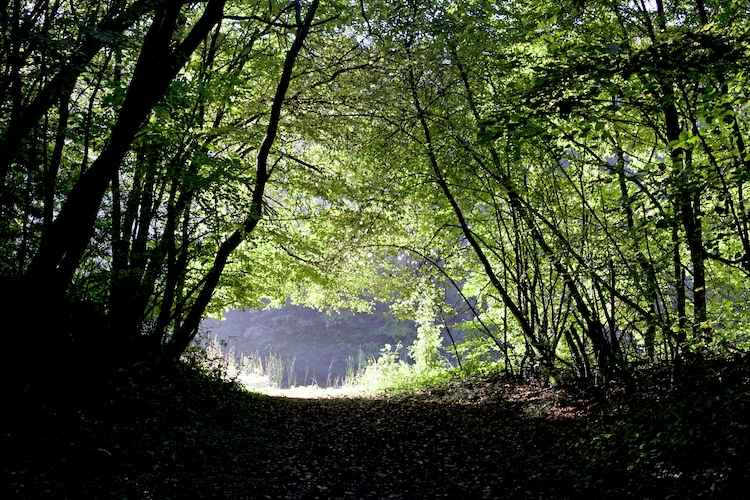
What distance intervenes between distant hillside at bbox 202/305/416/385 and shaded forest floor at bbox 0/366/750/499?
39.7 meters

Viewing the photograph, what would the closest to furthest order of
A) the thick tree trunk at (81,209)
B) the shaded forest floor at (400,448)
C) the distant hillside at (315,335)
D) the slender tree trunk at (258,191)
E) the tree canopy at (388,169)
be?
1. the shaded forest floor at (400,448)
2. the thick tree trunk at (81,209)
3. the tree canopy at (388,169)
4. the slender tree trunk at (258,191)
5. the distant hillside at (315,335)

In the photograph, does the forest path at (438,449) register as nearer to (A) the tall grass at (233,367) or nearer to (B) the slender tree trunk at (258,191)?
(B) the slender tree trunk at (258,191)

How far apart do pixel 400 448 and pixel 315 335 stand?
160ft

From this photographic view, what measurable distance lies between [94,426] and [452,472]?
3.89 metres

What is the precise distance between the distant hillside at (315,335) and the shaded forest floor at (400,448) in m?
39.7

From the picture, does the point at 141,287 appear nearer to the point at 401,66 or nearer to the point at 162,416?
the point at 162,416

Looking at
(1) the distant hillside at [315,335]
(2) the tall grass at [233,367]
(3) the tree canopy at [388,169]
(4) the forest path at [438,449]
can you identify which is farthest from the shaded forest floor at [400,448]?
(1) the distant hillside at [315,335]

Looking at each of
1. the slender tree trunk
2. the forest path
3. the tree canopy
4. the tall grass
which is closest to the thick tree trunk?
the tree canopy

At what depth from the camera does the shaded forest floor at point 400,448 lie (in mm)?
3865

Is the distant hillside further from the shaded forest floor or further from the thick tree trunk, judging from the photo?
the thick tree trunk

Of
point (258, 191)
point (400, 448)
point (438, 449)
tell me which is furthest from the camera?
point (258, 191)

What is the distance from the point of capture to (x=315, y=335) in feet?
178

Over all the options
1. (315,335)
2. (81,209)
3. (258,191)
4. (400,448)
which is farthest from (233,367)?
(315,335)

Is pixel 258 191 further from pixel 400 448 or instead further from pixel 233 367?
pixel 233 367
